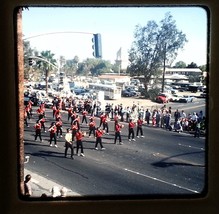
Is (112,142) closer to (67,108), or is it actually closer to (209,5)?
(67,108)

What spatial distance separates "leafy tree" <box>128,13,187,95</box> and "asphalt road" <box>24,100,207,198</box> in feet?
1.27

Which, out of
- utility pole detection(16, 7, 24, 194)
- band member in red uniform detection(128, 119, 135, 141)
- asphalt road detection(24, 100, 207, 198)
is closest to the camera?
utility pole detection(16, 7, 24, 194)

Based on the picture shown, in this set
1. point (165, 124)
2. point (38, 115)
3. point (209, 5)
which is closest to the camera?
point (209, 5)

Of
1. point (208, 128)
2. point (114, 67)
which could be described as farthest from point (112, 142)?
point (208, 128)

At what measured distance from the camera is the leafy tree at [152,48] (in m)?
2.06

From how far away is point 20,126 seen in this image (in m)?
1.96

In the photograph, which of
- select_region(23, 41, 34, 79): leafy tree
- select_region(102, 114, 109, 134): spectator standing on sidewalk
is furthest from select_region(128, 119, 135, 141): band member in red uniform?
select_region(23, 41, 34, 79): leafy tree

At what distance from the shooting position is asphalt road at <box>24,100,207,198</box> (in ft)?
6.61

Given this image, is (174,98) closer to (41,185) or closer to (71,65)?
(71,65)

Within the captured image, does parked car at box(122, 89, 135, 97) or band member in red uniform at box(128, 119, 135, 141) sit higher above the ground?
parked car at box(122, 89, 135, 97)

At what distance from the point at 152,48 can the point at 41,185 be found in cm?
126

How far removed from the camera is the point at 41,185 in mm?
1992

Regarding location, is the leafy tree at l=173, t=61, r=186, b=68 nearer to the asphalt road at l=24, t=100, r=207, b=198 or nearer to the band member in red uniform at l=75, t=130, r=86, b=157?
the asphalt road at l=24, t=100, r=207, b=198

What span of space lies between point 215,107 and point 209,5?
26.8 inches
